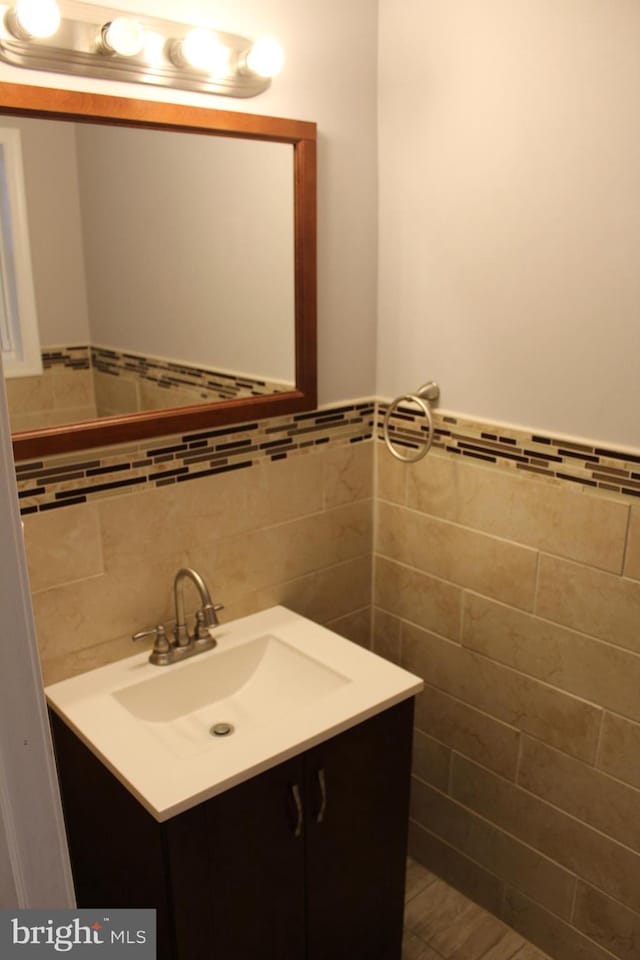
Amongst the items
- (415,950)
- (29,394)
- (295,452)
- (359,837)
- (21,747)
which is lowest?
(415,950)

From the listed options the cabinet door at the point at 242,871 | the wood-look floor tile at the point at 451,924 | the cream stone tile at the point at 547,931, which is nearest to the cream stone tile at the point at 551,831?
the cream stone tile at the point at 547,931

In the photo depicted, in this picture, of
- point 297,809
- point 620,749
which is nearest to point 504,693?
point 620,749

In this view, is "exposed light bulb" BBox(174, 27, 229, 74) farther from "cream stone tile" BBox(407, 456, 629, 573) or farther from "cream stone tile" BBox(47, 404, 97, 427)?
"cream stone tile" BBox(407, 456, 629, 573)

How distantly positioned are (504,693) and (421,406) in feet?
2.40

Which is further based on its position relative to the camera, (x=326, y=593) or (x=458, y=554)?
(x=326, y=593)

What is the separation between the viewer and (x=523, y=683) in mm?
1876

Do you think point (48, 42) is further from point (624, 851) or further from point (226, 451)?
point (624, 851)

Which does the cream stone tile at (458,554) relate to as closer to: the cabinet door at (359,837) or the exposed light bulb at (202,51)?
the cabinet door at (359,837)

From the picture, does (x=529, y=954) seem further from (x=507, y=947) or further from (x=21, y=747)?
(x=21, y=747)

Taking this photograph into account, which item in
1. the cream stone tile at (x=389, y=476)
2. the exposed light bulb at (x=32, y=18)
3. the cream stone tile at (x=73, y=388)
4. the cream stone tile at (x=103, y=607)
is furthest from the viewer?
the cream stone tile at (x=389, y=476)

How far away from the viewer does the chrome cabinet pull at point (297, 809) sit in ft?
4.97

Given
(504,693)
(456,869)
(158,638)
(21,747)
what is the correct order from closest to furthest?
(21,747)
(158,638)
(504,693)
(456,869)

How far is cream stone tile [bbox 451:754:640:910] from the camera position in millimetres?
1759

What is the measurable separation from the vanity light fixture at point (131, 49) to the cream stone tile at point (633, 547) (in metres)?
1.16
